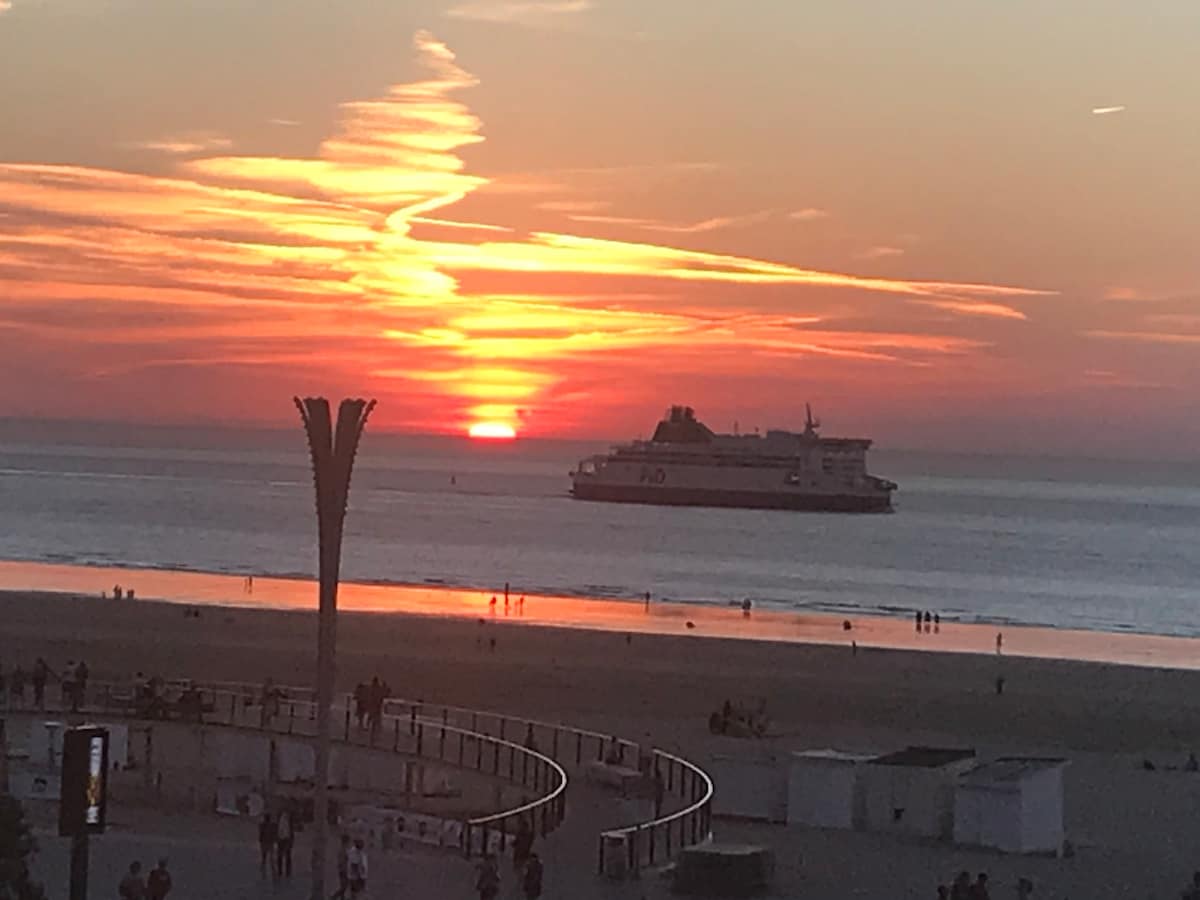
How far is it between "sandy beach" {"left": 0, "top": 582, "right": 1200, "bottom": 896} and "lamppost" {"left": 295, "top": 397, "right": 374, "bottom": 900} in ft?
21.6

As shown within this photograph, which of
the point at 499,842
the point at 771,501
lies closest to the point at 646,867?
the point at 499,842

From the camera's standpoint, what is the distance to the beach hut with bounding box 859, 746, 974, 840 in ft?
73.0

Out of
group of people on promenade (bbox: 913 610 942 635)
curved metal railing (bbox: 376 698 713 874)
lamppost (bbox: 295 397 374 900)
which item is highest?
lamppost (bbox: 295 397 374 900)

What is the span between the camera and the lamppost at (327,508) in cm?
1723

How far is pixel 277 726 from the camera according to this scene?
25.3 m

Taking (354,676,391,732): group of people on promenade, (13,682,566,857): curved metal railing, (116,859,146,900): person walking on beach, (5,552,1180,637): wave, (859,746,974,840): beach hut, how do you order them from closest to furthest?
(116,859,146,900): person walking on beach, (859,746,974,840): beach hut, (13,682,566,857): curved metal railing, (354,676,391,732): group of people on promenade, (5,552,1180,637): wave

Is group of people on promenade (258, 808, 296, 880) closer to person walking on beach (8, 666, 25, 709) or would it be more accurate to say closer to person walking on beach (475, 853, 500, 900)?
person walking on beach (475, 853, 500, 900)

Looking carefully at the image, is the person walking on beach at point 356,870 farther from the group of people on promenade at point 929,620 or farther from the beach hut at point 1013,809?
the group of people on promenade at point 929,620

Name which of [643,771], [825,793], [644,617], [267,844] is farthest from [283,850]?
[644,617]

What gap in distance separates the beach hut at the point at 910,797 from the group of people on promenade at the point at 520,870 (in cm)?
521

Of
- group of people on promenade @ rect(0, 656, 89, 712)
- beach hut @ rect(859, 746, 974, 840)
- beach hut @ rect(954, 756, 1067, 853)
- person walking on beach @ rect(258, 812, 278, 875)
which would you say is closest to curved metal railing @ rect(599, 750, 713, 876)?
beach hut @ rect(859, 746, 974, 840)

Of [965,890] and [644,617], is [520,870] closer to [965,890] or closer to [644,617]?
[965,890]

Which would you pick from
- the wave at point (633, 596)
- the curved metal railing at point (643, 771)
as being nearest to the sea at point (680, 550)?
the wave at point (633, 596)

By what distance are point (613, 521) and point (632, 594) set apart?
7169cm
